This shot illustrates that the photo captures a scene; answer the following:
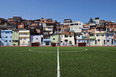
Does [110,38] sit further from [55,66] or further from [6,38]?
[55,66]

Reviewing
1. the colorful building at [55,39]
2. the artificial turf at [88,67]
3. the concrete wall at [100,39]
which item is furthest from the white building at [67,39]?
the artificial turf at [88,67]

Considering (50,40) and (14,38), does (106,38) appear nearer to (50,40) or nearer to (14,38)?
(50,40)

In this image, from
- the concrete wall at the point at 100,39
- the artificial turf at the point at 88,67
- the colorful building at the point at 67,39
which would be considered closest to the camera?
the artificial turf at the point at 88,67

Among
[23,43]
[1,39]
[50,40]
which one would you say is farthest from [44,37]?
[1,39]

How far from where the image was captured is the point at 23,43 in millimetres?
66375

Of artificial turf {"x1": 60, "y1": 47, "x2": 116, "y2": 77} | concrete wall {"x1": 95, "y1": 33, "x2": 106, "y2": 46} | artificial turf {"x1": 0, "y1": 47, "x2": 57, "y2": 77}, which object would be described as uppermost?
concrete wall {"x1": 95, "y1": 33, "x2": 106, "y2": 46}

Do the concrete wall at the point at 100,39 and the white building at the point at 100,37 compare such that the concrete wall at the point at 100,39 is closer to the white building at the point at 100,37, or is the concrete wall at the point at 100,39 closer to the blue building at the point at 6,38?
the white building at the point at 100,37

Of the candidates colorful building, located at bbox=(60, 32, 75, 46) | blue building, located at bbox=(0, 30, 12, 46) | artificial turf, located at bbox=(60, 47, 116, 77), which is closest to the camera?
artificial turf, located at bbox=(60, 47, 116, 77)

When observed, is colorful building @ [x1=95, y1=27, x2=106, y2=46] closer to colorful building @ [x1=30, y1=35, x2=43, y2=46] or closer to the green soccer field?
colorful building @ [x1=30, y1=35, x2=43, y2=46]

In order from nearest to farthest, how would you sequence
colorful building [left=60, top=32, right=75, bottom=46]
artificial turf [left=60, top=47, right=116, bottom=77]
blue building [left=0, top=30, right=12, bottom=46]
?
artificial turf [left=60, top=47, right=116, bottom=77]
colorful building [left=60, top=32, right=75, bottom=46]
blue building [left=0, top=30, right=12, bottom=46]

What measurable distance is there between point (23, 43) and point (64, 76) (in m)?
64.7

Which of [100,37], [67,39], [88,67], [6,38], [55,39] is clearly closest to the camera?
[88,67]

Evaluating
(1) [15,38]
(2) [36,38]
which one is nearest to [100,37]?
(2) [36,38]

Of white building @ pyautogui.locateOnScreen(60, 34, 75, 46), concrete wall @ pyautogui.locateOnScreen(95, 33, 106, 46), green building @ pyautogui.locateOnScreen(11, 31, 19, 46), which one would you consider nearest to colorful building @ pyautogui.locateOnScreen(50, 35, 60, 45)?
white building @ pyautogui.locateOnScreen(60, 34, 75, 46)
